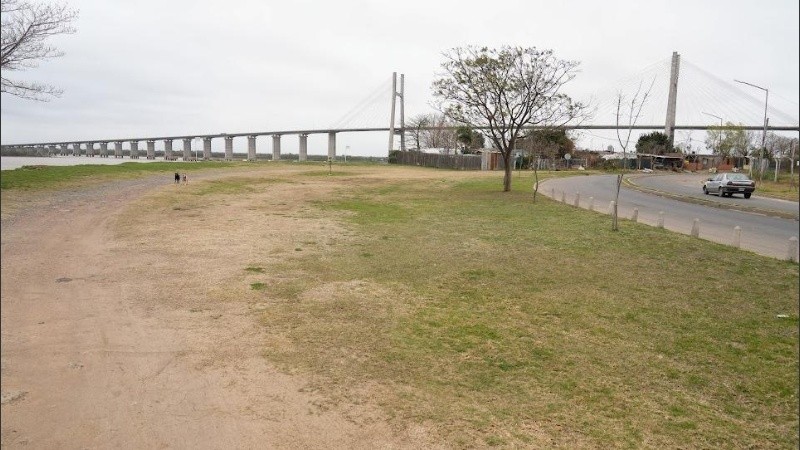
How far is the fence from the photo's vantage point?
73000mm

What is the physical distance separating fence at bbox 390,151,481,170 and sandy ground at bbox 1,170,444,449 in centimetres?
6453

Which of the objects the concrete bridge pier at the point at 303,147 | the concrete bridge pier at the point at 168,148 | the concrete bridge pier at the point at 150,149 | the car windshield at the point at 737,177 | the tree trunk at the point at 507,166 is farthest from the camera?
the concrete bridge pier at the point at 303,147

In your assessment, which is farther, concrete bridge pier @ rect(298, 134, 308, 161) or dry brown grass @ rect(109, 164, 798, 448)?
concrete bridge pier @ rect(298, 134, 308, 161)

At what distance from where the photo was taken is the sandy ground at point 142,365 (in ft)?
12.8

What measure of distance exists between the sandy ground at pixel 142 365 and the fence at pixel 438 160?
64.5 metres

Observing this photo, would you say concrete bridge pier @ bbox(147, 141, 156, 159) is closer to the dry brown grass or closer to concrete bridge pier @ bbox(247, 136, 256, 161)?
concrete bridge pier @ bbox(247, 136, 256, 161)

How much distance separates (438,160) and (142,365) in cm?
7334

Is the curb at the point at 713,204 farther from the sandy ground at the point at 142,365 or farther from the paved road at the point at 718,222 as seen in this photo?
the sandy ground at the point at 142,365

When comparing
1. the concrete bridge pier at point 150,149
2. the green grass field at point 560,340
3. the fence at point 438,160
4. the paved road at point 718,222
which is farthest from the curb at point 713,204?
the concrete bridge pier at point 150,149

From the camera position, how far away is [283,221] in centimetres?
1716

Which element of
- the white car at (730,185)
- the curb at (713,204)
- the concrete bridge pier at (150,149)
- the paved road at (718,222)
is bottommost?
the paved road at (718,222)

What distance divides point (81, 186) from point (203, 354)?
2068 centimetres

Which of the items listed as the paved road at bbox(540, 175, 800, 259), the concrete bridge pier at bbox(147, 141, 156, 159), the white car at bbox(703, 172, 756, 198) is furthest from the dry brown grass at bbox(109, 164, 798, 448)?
the concrete bridge pier at bbox(147, 141, 156, 159)

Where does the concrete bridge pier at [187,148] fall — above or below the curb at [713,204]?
above
